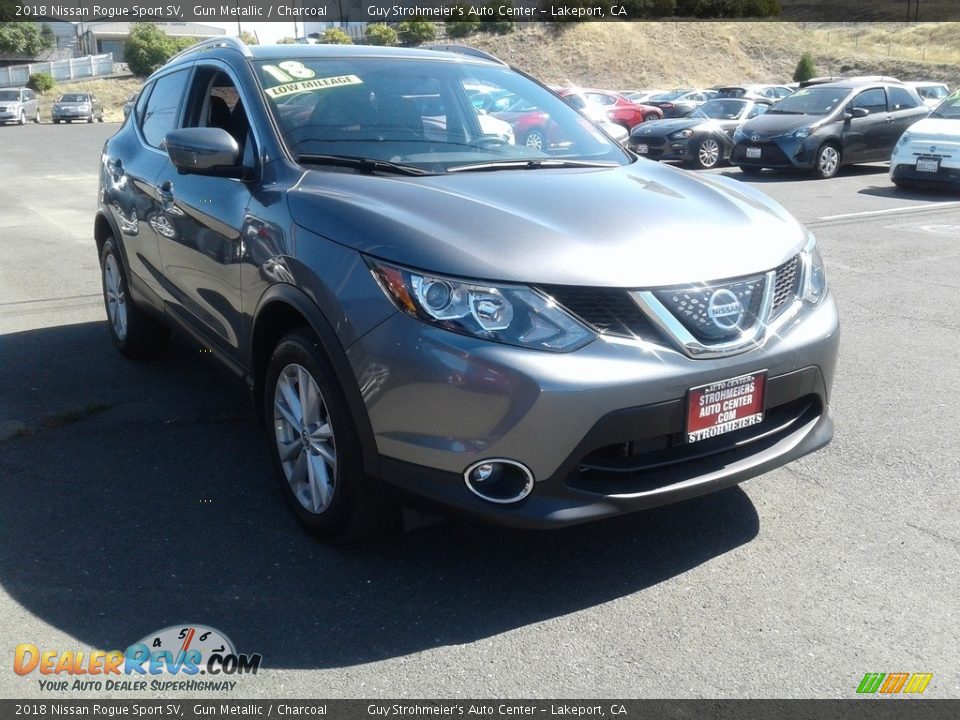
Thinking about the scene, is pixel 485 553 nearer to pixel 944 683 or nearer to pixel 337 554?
pixel 337 554

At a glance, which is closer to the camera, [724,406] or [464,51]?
[724,406]

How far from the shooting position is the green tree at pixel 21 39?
247 feet

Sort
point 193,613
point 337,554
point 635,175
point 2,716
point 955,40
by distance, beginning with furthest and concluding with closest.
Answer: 1. point 955,40
2. point 635,175
3. point 337,554
4. point 193,613
5. point 2,716

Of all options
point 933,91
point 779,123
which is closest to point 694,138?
point 779,123

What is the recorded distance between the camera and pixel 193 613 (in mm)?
3098

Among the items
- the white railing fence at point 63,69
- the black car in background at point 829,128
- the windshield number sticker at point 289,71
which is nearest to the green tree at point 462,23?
the white railing fence at point 63,69

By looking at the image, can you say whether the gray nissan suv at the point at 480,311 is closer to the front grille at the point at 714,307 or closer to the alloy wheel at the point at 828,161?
the front grille at the point at 714,307

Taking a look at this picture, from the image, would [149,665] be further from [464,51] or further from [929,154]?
[929,154]

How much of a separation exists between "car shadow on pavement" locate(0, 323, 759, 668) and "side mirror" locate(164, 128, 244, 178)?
131 centimetres

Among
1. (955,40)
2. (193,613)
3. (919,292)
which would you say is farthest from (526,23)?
(193,613)

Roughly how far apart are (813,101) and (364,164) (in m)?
A: 14.6

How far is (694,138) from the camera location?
691 inches

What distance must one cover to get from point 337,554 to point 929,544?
214 cm

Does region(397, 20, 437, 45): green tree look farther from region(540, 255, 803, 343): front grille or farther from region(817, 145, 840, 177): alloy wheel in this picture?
region(540, 255, 803, 343): front grille
